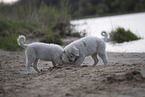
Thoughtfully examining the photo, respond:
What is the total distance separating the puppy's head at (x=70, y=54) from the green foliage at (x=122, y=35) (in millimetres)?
7497

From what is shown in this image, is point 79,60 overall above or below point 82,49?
below

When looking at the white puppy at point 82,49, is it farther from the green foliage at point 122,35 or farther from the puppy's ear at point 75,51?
the green foliage at point 122,35

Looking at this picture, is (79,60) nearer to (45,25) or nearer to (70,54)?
(70,54)

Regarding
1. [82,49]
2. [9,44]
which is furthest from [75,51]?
[9,44]

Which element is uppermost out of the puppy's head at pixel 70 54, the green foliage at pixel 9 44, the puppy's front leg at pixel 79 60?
the green foliage at pixel 9 44

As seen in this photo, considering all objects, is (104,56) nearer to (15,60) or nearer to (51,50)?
(51,50)

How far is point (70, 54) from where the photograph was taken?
5879 mm

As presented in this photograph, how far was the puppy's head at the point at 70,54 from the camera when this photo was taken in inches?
229

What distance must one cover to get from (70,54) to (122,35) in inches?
310

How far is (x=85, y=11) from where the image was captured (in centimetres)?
4422

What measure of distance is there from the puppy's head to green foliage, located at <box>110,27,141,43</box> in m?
7.50

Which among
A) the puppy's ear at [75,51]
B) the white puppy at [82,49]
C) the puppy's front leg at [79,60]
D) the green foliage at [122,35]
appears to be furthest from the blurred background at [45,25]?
the puppy's ear at [75,51]

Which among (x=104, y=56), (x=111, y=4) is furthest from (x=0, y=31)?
(x=111, y=4)

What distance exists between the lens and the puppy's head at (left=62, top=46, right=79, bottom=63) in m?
5.82
